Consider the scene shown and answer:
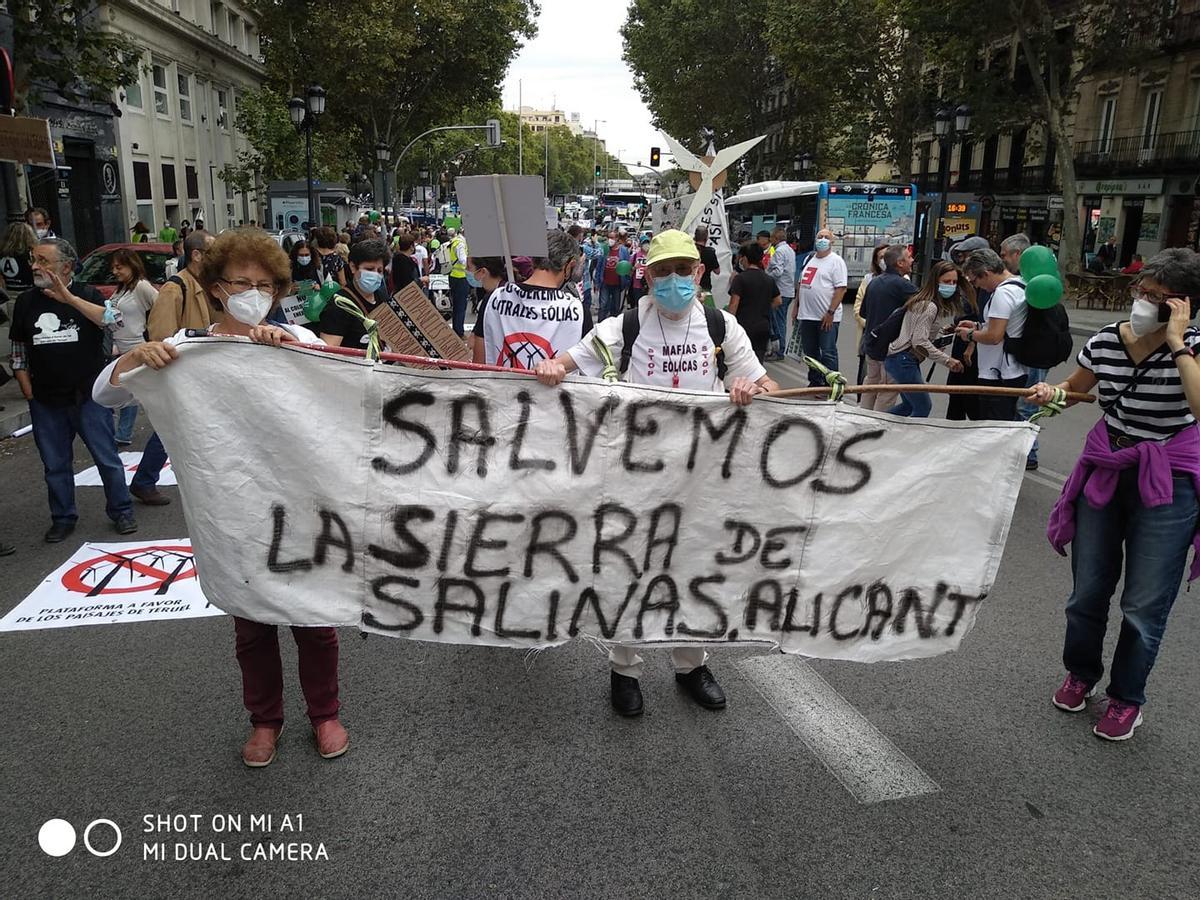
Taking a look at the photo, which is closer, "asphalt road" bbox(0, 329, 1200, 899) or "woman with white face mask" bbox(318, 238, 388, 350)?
Result: "asphalt road" bbox(0, 329, 1200, 899)

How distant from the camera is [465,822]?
299 cm

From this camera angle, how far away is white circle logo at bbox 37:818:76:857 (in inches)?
111

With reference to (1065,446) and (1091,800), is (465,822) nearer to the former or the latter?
(1091,800)

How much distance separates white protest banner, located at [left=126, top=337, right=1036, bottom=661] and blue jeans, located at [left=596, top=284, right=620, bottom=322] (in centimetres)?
1554

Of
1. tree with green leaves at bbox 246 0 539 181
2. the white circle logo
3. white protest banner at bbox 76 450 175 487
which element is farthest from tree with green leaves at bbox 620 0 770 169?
the white circle logo

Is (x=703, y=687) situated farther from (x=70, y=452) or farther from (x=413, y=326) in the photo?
(x=70, y=452)

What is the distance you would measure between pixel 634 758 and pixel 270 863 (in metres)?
1.27

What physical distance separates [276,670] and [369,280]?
9.05ft

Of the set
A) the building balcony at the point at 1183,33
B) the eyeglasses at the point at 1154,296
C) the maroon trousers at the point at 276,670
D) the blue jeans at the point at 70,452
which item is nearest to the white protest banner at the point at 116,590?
the blue jeans at the point at 70,452

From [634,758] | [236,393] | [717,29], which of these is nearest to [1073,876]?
[634,758]

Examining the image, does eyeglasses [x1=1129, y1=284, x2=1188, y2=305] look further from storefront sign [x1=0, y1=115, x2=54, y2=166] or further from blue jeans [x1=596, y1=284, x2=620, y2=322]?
blue jeans [x1=596, y1=284, x2=620, y2=322]

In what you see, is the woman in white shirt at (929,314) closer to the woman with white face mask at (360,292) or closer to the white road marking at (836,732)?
the white road marking at (836,732)

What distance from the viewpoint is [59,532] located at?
18.9 ft

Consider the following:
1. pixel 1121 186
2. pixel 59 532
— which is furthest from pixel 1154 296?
pixel 1121 186
